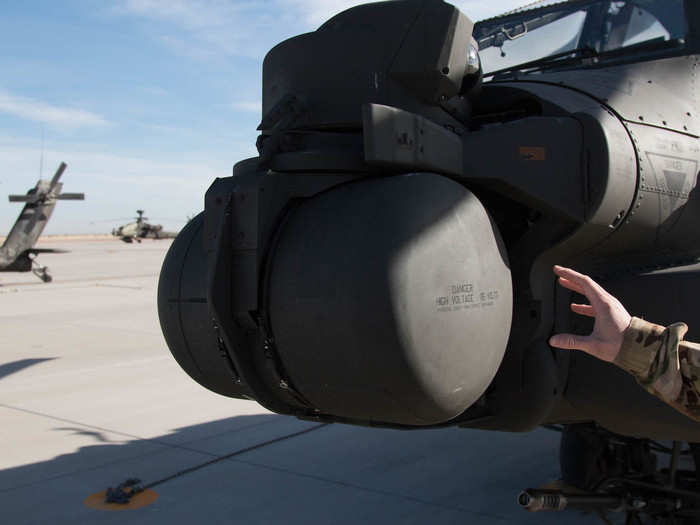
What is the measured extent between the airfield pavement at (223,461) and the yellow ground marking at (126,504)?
0.17 ft

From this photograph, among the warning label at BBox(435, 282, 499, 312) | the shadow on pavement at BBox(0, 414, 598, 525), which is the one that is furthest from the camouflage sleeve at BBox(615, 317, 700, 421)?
the shadow on pavement at BBox(0, 414, 598, 525)

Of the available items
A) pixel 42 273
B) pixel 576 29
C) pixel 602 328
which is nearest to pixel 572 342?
pixel 602 328

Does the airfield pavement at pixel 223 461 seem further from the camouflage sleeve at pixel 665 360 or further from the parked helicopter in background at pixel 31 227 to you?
the parked helicopter in background at pixel 31 227

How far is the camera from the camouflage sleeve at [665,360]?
181 cm

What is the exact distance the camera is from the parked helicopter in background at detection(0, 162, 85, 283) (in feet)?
78.1

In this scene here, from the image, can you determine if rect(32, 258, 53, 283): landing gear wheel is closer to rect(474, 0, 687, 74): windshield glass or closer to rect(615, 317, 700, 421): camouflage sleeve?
rect(474, 0, 687, 74): windshield glass

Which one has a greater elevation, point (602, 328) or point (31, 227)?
point (31, 227)

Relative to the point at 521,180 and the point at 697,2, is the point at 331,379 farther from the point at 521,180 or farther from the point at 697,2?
the point at 697,2

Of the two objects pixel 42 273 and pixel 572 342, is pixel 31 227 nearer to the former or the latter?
pixel 42 273

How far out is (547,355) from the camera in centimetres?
316

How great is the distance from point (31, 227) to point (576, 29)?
2296 centimetres

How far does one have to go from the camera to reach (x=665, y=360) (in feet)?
5.97

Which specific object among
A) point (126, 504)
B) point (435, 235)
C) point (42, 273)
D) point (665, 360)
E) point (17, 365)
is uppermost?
point (435, 235)

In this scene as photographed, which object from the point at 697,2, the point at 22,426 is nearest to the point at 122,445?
the point at 22,426
